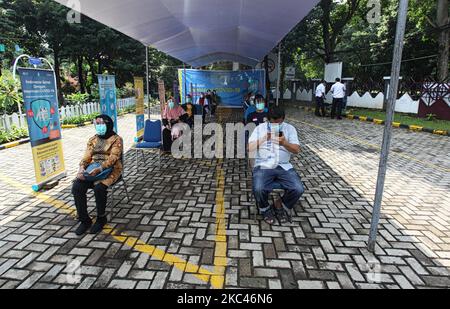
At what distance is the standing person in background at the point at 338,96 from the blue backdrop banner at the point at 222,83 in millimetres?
4671

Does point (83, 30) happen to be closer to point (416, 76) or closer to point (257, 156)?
point (257, 156)

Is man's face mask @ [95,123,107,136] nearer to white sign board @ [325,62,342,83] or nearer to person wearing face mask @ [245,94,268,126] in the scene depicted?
person wearing face mask @ [245,94,268,126]

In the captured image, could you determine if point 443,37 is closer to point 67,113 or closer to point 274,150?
point 274,150

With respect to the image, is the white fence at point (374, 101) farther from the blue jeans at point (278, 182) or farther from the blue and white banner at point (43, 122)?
the blue and white banner at point (43, 122)

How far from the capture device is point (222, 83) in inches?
709

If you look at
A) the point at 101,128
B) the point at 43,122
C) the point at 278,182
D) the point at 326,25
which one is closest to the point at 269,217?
the point at 278,182

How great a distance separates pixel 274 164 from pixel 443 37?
1681 cm

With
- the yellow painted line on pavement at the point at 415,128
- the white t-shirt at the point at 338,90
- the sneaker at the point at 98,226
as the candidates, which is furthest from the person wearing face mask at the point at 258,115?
the white t-shirt at the point at 338,90

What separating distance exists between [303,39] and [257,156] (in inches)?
676

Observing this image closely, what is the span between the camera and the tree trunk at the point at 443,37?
15305mm

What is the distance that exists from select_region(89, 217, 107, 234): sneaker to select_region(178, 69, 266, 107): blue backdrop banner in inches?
544

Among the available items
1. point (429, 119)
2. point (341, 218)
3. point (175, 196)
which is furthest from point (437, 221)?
point (429, 119)

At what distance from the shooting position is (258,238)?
3.66 m

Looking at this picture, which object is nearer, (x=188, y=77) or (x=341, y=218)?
(x=341, y=218)
